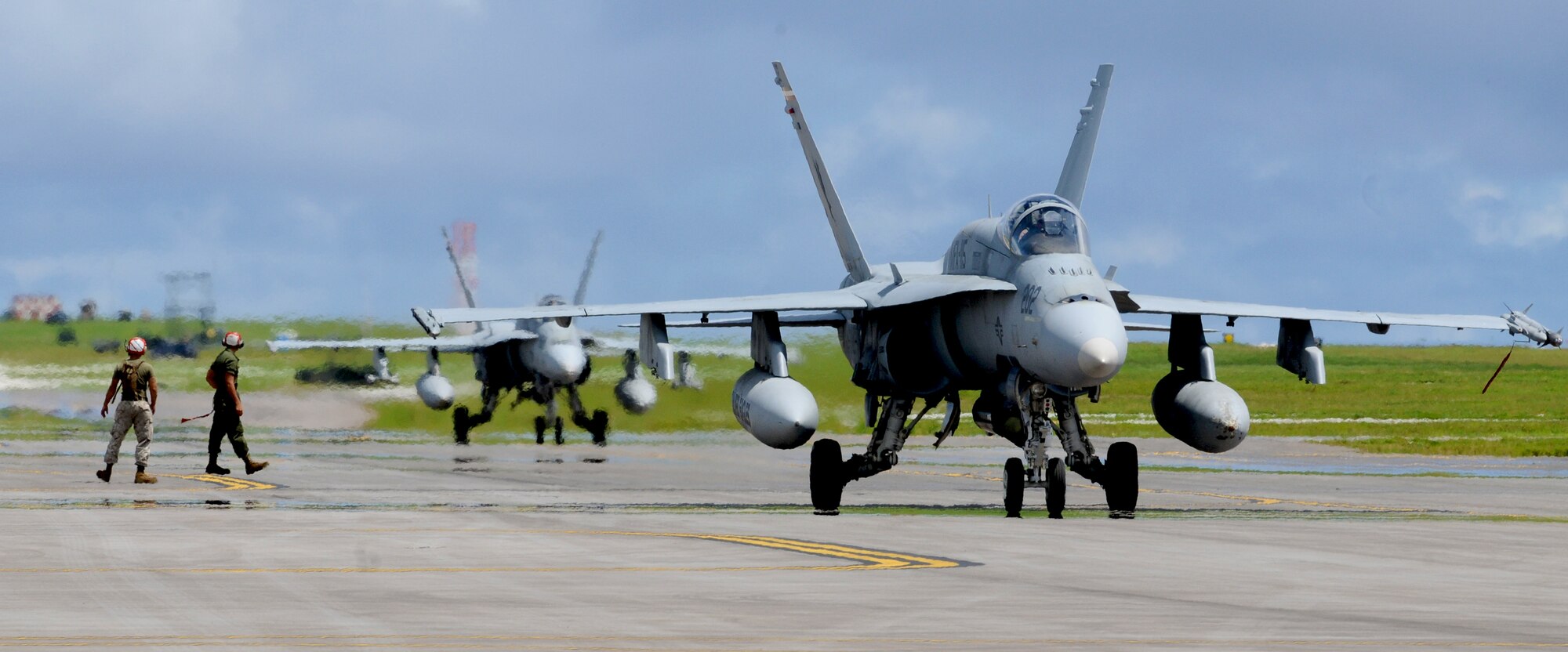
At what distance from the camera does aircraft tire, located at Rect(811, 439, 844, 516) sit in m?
19.9

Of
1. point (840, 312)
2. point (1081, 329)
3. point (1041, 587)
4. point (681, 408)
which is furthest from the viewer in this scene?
point (681, 408)

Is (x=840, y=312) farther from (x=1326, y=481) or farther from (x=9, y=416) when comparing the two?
(x=9, y=416)

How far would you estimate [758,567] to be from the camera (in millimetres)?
13117

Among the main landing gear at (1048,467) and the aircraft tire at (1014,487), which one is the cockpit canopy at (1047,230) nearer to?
the main landing gear at (1048,467)

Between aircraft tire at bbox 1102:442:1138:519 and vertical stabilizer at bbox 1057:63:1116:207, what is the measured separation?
16.0 feet

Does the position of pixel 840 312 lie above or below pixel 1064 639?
above

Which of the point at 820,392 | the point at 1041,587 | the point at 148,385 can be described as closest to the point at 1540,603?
the point at 1041,587

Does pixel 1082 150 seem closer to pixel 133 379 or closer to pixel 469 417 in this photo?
pixel 133 379

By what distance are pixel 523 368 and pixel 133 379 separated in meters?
16.7

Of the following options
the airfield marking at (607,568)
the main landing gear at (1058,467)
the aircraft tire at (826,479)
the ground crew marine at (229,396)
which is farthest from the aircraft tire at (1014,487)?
the ground crew marine at (229,396)

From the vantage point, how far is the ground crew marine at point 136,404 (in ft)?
79.2

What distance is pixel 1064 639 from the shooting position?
9.29m

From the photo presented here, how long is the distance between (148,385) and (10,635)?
16.2 metres

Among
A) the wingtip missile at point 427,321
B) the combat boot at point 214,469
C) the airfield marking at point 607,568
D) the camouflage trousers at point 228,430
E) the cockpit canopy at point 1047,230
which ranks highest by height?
the cockpit canopy at point 1047,230
